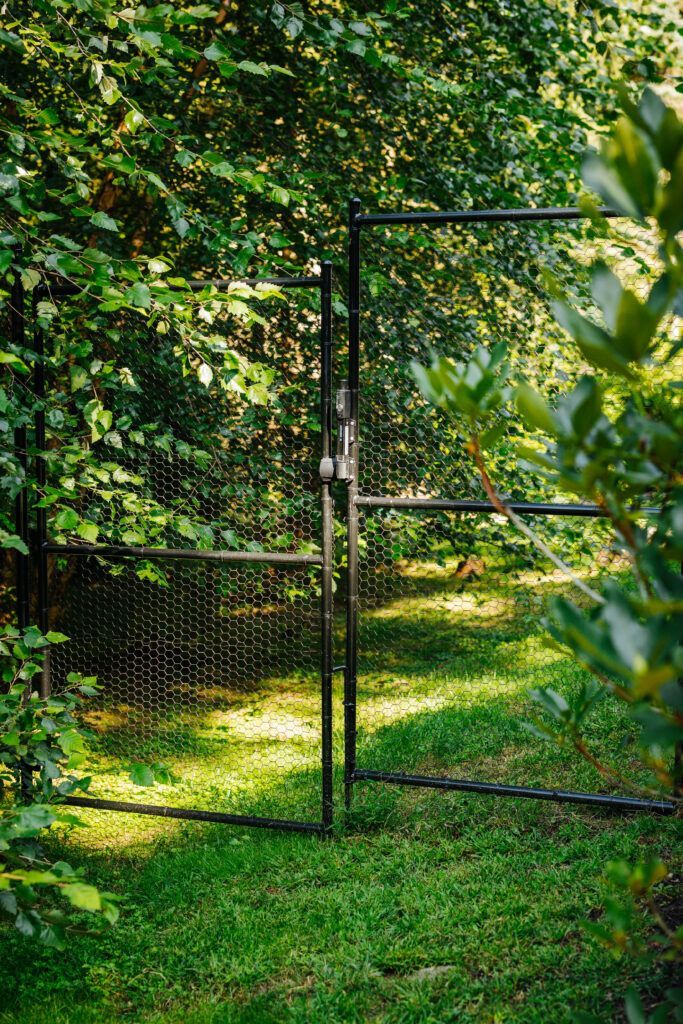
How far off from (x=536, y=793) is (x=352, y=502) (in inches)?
52.3

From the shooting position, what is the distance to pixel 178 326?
10.8 feet

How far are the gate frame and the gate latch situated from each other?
49mm

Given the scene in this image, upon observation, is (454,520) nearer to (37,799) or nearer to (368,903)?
(368,903)

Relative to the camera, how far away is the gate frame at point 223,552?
3658 mm

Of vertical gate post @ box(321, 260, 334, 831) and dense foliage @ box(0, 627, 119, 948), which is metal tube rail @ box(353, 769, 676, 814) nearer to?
vertical gate post @ box(321, 260, 334, 831)

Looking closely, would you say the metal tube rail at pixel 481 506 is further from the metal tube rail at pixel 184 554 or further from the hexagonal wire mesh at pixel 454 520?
the metal tube rail at pixel 184 554

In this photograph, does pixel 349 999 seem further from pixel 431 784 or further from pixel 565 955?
pixel 431 784

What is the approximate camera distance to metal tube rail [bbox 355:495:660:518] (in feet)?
10.8

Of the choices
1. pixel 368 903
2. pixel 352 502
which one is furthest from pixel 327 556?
pixel 368 903

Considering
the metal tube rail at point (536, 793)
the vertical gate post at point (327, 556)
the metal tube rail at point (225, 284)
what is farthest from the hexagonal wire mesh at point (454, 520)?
the metal tube rail at point (225, 284)

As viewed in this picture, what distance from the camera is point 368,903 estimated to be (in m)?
3.23

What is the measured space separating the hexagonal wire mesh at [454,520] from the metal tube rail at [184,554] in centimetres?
28

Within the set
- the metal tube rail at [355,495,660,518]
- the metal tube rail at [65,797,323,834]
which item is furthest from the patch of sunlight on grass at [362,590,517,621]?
the metal tube rail at [65,797,323,834]

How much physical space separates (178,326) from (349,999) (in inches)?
88.7
